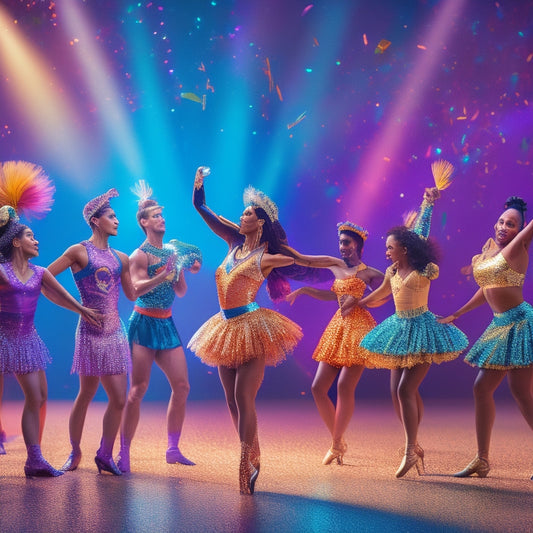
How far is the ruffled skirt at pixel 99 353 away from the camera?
4426mm

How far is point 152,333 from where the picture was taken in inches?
191

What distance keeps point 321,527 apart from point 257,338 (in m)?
1.13

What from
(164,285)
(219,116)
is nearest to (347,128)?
(219,116)

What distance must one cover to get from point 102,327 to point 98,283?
0.28m

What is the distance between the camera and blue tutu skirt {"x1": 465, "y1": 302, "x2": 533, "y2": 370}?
4223mm

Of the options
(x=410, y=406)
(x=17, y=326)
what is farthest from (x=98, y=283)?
(x=410, y=406)

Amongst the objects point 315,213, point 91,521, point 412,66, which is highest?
point 412,66

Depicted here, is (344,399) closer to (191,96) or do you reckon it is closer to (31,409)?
(31,409)

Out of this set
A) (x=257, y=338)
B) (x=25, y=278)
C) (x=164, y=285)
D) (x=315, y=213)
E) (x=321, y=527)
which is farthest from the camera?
(x=315, y=213)

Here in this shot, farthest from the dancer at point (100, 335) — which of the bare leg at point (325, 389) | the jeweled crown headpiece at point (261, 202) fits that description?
the bare leg at point (325, 389)

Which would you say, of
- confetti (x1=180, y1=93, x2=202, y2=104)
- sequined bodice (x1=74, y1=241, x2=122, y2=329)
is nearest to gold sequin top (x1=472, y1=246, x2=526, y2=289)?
sequined bodice (x1=74, y1=241, x2=122, y2=329)

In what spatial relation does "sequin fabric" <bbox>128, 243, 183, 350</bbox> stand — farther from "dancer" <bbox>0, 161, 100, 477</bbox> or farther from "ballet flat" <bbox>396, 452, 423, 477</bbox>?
"ballet flat" <bbox>396, 452, 423, 477</bbox>

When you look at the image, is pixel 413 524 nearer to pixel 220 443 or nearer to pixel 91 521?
pixel 91 521

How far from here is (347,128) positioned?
7934 millimetres
